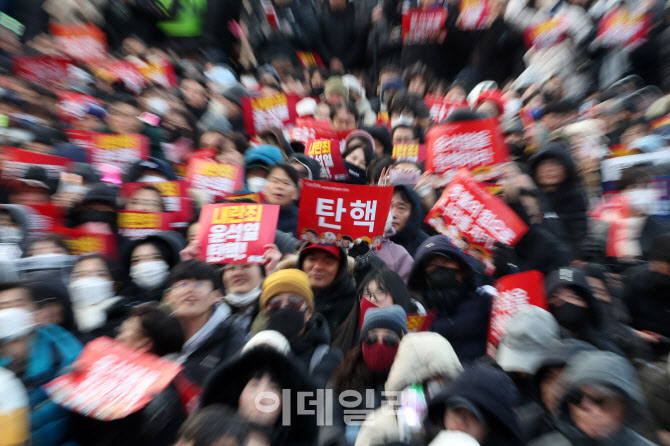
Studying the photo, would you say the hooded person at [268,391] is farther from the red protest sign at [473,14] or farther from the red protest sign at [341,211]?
the red protest sign at [473,14]

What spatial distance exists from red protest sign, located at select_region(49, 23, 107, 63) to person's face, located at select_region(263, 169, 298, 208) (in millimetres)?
4619

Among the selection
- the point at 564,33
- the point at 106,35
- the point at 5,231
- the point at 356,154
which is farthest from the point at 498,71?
the point at 5,231

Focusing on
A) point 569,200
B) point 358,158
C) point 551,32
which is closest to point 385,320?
point 569,200

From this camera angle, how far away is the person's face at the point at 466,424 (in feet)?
6.90

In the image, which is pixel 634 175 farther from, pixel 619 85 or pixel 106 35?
pixel 106 35

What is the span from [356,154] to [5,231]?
3141mm

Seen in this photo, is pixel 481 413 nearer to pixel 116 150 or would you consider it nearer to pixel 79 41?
pixel 116 150

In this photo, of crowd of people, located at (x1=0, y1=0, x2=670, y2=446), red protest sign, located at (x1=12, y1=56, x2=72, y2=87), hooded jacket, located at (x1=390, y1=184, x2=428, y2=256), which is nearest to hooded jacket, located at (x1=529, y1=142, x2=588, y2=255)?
crowd of people, located at (x1=0, y1=0, x2=670, y2=446)

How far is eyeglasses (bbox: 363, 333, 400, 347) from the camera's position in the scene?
268 centimetres

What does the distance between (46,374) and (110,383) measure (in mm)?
515

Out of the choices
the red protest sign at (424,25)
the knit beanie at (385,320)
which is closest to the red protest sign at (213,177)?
the knit beanie at (385,320)

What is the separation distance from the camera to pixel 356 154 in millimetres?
5270

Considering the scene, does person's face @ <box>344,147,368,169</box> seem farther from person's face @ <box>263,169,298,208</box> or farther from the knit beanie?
the knit beanie

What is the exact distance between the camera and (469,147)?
4297 millimetres
